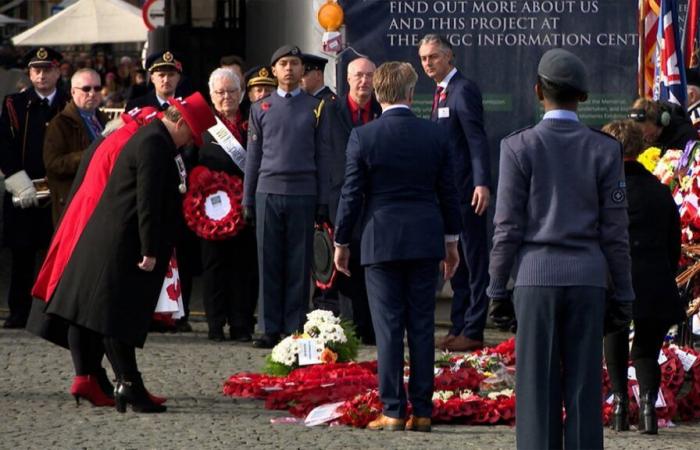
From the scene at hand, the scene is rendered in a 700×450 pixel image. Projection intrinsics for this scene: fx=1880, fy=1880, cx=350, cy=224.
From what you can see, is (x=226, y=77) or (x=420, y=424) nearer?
(x=420, y=424)

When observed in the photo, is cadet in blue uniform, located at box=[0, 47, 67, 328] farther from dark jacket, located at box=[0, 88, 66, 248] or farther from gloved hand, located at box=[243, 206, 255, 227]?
gloved hand, located at box=[243, 206, 255, 227]

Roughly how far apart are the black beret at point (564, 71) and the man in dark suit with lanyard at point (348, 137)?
518 centimetres

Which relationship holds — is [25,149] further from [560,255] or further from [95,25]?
[95,25]

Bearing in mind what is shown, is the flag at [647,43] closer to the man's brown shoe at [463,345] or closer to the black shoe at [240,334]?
the man's brown shoe at [463,345]

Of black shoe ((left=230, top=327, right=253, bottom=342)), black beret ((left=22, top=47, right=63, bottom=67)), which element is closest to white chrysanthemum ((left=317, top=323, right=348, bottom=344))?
black shoe ((left=230, top=327, right=253, bottom=342))

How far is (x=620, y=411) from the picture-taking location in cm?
959

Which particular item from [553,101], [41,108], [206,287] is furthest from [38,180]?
[553,101]

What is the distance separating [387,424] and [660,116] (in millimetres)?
2584

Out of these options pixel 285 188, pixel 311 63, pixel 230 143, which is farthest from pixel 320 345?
pixel 311 63

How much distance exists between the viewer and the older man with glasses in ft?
43.3

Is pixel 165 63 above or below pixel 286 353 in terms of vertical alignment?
above

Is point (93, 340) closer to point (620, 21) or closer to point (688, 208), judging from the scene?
point (688, 208)

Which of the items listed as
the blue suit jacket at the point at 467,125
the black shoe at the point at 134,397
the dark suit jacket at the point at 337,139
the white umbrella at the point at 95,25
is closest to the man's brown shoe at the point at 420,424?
the black shoe at the point at 134,397

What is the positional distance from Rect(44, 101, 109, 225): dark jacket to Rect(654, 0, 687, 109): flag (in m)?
4.05
